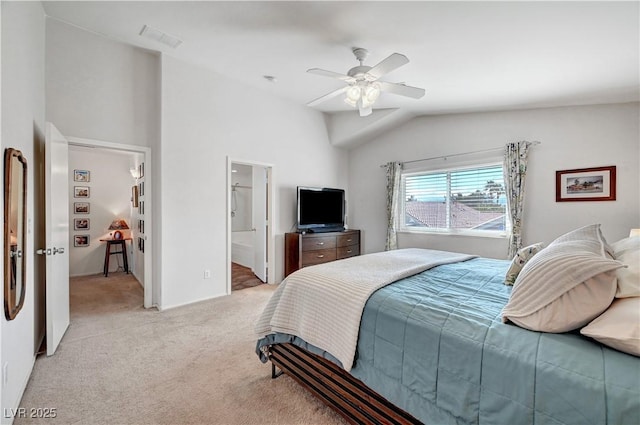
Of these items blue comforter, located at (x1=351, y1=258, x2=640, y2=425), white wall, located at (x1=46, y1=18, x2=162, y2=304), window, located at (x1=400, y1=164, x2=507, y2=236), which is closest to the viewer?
blue comforter, located at (x1=351, y1=258, x2=640, y2=425)

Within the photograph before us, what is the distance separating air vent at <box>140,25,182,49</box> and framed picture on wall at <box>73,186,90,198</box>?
3688mm

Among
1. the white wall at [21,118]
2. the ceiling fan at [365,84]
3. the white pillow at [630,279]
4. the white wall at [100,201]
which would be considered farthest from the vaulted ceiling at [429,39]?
the white wall at [100,201]

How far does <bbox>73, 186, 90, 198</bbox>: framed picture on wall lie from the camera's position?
16.8ft

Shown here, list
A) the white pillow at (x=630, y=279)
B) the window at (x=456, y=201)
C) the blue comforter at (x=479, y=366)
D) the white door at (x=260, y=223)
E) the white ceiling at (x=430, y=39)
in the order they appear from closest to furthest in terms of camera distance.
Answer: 1. the blue comforter at (x=479, y=366)
2. the white pillow at (x=630, y=279)
3. the white ceiling at (x=430, y=39)
4. the window at (x=456, y=201)
5. the white door at (x=260, y=223)

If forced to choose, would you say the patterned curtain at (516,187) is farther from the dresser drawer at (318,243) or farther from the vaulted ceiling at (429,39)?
the dresser drawer at (318,243)

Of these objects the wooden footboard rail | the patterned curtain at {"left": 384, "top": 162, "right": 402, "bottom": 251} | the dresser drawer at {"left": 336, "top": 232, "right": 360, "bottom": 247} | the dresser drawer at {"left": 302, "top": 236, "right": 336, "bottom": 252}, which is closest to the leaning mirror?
the wooden footboard rail

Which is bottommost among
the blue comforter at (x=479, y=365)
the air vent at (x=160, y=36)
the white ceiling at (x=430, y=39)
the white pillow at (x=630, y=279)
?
the blue comforter at (x=479, y=365)

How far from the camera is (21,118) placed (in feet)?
6.31

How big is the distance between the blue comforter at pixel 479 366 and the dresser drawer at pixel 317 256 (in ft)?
9.65

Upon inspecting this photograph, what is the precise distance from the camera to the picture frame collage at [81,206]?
16.8 feet

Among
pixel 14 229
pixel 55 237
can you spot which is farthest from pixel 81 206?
pixel 14 229

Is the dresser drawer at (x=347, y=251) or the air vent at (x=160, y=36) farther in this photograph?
the dresser drawer at (x=347, y=251)

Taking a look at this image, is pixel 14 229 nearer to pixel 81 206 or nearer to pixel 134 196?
pixel 134 196

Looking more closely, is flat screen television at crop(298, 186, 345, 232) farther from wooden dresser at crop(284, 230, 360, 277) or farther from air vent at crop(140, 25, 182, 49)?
air vent at crop(140, 25, 182, 49)
